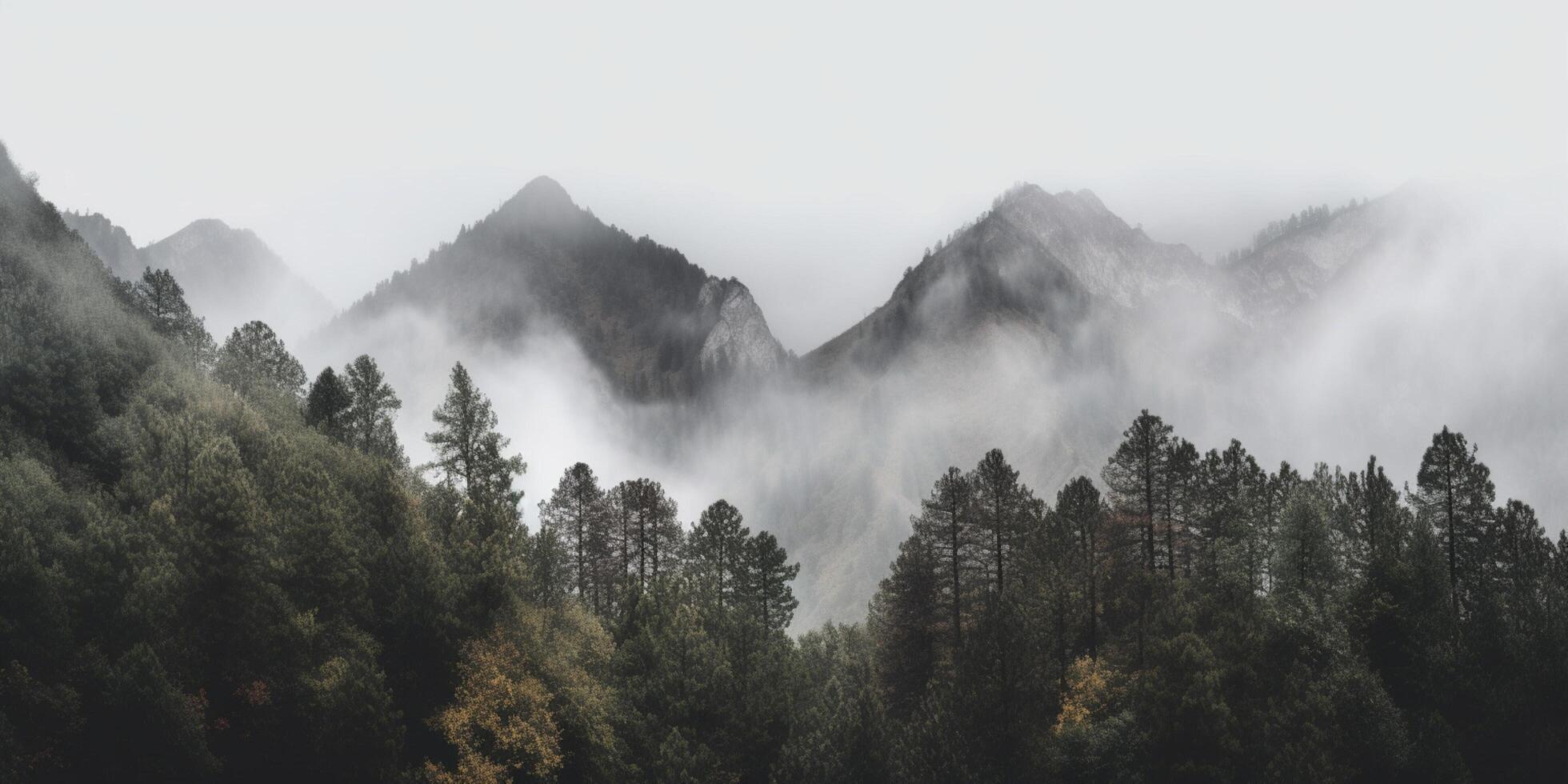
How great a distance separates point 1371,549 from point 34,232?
315 ft

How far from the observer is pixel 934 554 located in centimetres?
5050

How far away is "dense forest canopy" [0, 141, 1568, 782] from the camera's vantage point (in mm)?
34250

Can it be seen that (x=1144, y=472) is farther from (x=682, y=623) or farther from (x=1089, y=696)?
(x=682, y=623)

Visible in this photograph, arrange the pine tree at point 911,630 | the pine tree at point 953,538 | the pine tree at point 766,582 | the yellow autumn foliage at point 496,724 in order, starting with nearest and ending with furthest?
the yellow autumn foliage at point 496,724 < the pine tree at point 953,538 < the pine tree at point 911,630 < the pine tree at point 766,582

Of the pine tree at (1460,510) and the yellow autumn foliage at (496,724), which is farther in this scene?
the pine tree at (1460,510)

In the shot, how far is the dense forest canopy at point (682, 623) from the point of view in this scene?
112 ft

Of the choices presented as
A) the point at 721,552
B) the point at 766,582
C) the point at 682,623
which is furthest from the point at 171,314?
the point at 682,623

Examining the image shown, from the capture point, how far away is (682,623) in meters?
45.1

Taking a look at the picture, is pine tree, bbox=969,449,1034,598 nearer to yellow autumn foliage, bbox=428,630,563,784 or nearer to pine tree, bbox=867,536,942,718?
pine tree, bbox=867,536,942,718

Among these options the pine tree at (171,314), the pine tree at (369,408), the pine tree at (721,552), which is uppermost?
the pine tree at (171,314)

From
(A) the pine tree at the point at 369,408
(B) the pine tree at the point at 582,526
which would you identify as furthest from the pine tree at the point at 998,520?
(A) the pine tree at the point at 369,408

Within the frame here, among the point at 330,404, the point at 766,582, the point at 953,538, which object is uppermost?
the point at 330,404

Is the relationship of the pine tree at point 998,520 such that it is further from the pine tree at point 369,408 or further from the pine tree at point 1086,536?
the pine tree at point 369,408

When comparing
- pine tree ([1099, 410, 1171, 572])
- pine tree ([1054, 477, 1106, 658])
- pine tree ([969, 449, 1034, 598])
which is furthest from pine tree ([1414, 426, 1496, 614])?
pine tree ([969, 449, 1034, 598])
